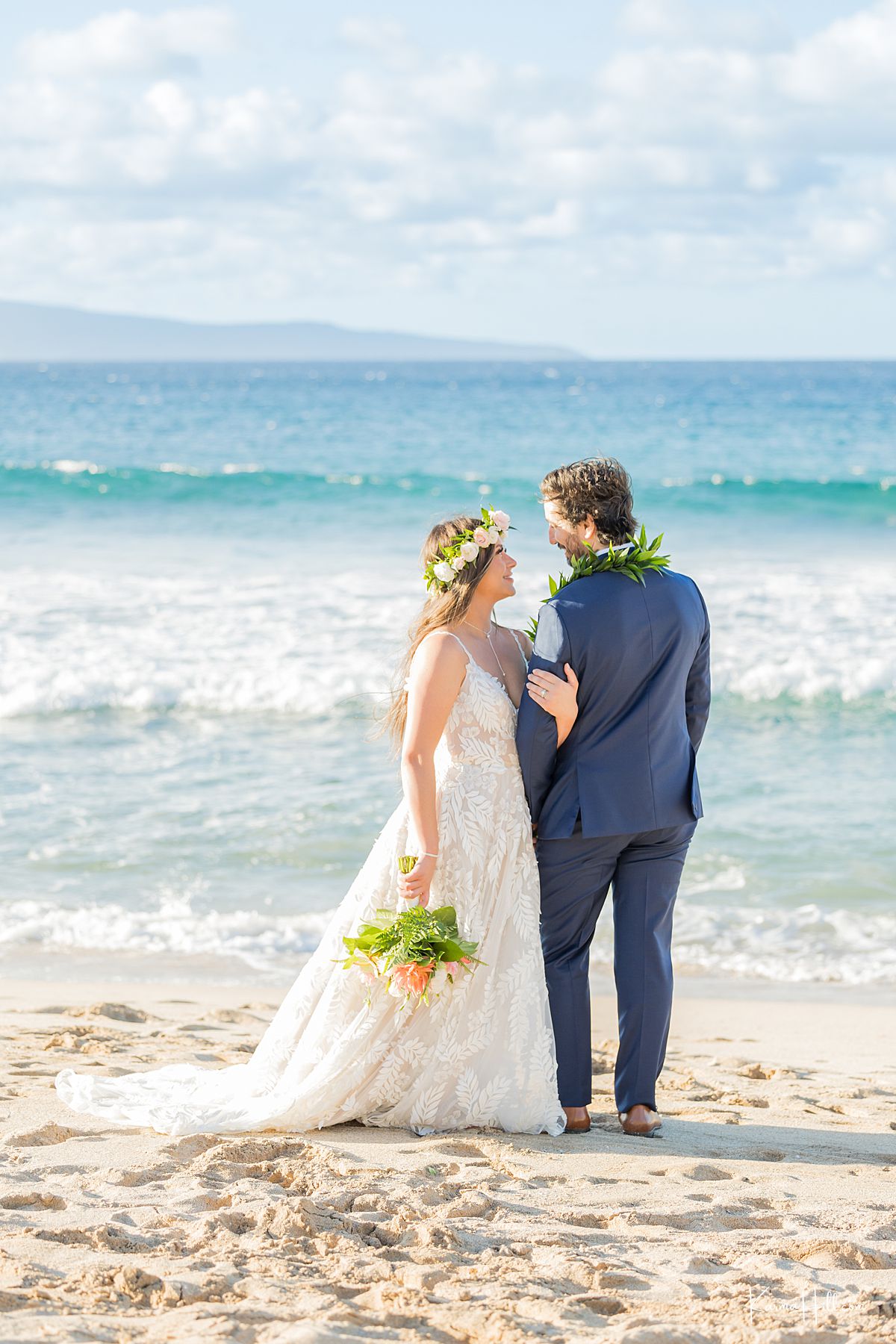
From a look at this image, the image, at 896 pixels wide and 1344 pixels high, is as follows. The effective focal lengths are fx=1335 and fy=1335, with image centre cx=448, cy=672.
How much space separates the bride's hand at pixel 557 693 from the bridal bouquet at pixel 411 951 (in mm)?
554

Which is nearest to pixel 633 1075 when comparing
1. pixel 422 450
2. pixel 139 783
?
pixel 139 783

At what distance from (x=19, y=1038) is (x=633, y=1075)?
6.88 ft

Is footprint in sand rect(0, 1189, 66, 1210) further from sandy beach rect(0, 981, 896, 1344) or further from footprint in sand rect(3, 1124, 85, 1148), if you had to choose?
footprint in sand rect(3, 1124, 85, 1148)

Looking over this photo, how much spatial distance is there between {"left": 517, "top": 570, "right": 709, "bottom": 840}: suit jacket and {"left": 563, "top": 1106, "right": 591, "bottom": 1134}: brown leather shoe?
2.54 ft

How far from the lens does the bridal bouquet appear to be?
136 inches

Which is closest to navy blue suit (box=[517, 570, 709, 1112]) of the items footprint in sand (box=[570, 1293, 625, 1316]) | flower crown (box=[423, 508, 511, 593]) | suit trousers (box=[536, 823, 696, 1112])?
suit trousers (box=[536, 823, 696, 1112])

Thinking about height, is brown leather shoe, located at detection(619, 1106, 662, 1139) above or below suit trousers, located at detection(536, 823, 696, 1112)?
below

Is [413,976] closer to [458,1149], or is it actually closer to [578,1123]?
[458,1149]

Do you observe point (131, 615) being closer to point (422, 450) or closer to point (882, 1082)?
point (882, 1082)

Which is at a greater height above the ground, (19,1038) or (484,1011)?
(484,1011)

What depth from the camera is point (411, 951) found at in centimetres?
345

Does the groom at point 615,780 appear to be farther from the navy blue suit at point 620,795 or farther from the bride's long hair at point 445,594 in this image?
the bride's long hair at point 445,594

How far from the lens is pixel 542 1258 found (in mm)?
2738

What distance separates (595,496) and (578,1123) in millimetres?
1721
